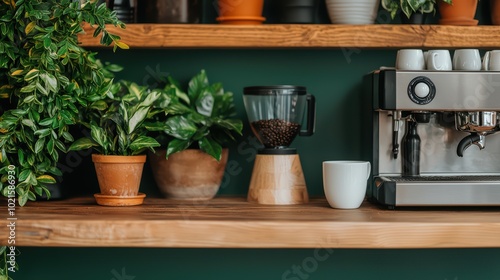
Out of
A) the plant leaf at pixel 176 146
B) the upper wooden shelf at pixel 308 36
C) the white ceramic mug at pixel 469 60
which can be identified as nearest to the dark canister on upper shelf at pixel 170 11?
the upper wooden shelf at pixel 308 36

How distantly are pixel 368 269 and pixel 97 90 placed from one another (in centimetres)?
91

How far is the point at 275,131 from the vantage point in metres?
1.82

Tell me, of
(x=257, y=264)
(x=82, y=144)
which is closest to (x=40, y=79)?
(x=82, y=144)

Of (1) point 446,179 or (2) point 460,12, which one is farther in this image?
(2) point 460,12

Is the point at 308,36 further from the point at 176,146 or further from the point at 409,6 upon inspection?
the point at 176,146

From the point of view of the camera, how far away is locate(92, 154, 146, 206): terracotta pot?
65.8 inches

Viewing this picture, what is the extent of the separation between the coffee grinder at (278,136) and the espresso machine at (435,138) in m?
0.19

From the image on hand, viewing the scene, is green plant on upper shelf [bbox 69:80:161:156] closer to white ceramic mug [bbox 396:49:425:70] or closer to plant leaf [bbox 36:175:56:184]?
plant leaf [bbox 36:175:56:184]

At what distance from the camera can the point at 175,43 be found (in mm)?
1741

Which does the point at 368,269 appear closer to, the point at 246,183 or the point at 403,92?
the point at 246,183

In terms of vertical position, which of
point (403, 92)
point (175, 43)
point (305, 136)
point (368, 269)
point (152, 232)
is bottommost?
point (368, 269)

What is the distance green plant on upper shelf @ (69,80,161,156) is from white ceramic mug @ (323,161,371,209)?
438 mm

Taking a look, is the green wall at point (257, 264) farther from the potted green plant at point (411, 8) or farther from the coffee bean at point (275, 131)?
the potted green plant at point (411, 8)

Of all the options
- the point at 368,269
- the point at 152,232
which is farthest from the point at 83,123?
the point at 368,269
